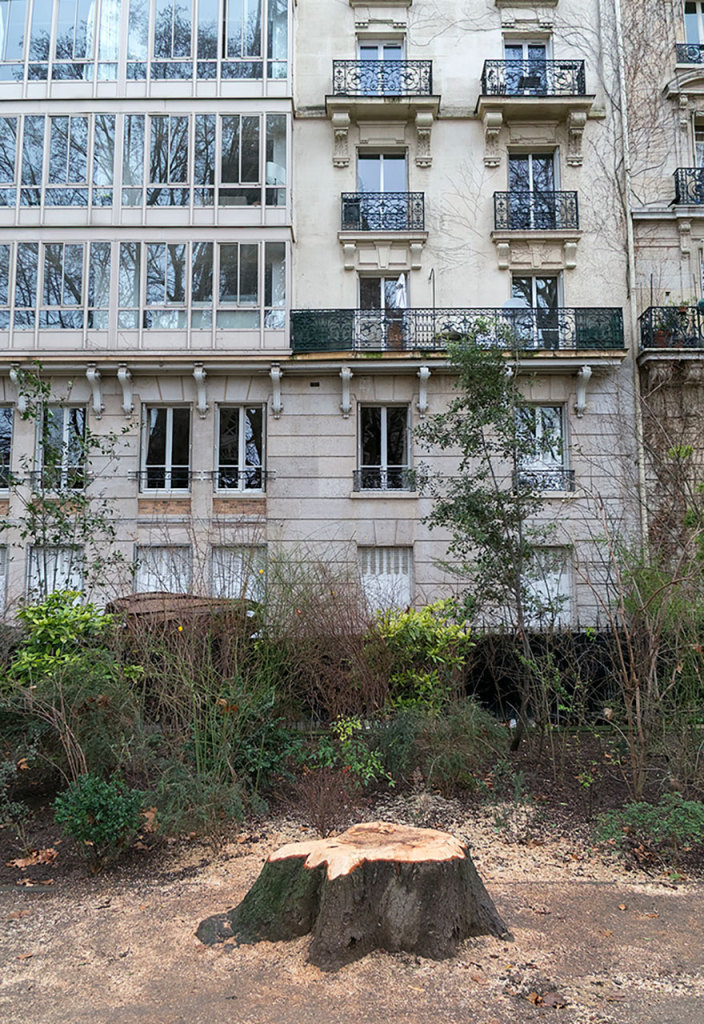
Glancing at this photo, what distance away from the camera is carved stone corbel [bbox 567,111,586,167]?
64.2 ft

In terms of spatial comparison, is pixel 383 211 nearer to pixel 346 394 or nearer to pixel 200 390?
pixel 346 394

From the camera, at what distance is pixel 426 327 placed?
746 inches

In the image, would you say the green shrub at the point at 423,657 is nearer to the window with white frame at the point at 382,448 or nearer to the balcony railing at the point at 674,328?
the window with white frame at the point at 382,448

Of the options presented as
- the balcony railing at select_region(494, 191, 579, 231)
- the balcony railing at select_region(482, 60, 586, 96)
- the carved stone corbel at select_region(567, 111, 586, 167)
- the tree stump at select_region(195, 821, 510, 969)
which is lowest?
the tree stump at select_region(195, 821, 510, 969)

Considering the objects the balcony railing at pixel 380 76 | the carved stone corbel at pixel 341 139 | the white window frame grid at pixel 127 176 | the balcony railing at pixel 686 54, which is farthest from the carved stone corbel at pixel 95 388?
the balcony railing at pixel 686 54

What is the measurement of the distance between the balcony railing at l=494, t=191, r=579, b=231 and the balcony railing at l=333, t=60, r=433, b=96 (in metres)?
3.54

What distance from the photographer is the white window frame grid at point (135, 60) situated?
19.1 meters

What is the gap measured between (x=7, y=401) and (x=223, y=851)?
49.2 feet

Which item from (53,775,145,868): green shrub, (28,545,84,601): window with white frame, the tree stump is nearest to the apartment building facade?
(28,545,84,601): window with white frame

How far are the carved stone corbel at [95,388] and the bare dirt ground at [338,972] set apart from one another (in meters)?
13.5

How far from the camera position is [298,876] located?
5012mm

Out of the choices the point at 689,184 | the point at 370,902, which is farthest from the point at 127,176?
the point at 370,902

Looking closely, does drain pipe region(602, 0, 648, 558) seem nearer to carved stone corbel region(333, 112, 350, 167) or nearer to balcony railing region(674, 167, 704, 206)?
balcony railing region(674, 167, 704, 206)

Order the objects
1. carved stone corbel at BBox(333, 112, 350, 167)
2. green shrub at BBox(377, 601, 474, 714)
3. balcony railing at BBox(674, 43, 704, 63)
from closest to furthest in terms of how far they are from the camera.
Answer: green shrub at BBox(377, 601, 474, 714)
carved stone corbel at BBox(333, 112, 350, 167)
balcony railing at BBox(674, 43, 704, 63)
